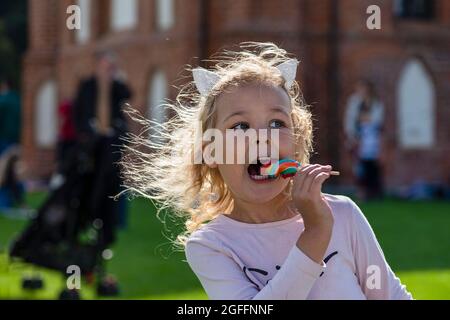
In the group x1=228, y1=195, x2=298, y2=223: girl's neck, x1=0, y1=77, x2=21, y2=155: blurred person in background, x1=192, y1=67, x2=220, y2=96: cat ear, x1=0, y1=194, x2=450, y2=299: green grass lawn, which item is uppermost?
x1=0, y1=77, x2=21, y2=155: blurred person in background

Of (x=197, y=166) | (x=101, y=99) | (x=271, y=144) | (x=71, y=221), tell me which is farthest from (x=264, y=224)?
(x=101, y=99)

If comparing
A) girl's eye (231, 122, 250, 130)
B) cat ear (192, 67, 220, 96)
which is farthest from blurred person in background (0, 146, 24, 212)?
girl's eye (231, 122, 250, 130)

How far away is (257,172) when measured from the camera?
2.47 metres

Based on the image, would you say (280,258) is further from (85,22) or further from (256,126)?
(85,22)

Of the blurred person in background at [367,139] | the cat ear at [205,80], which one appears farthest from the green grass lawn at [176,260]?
the cat ear at [205,80]

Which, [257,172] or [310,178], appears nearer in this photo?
[310,178]

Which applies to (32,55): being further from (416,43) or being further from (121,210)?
(121,210)

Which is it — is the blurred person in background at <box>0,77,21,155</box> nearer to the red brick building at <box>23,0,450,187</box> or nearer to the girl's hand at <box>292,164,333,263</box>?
the red brick building at <box>23,0,450,187</box>

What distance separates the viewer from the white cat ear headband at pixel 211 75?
2646 millimetres

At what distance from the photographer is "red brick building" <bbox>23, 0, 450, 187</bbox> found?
66.1ft

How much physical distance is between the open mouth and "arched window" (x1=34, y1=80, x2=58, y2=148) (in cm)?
2440

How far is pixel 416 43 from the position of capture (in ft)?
69.6

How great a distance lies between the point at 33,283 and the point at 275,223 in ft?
17.5

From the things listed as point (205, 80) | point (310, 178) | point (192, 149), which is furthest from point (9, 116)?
point (310, 178)
